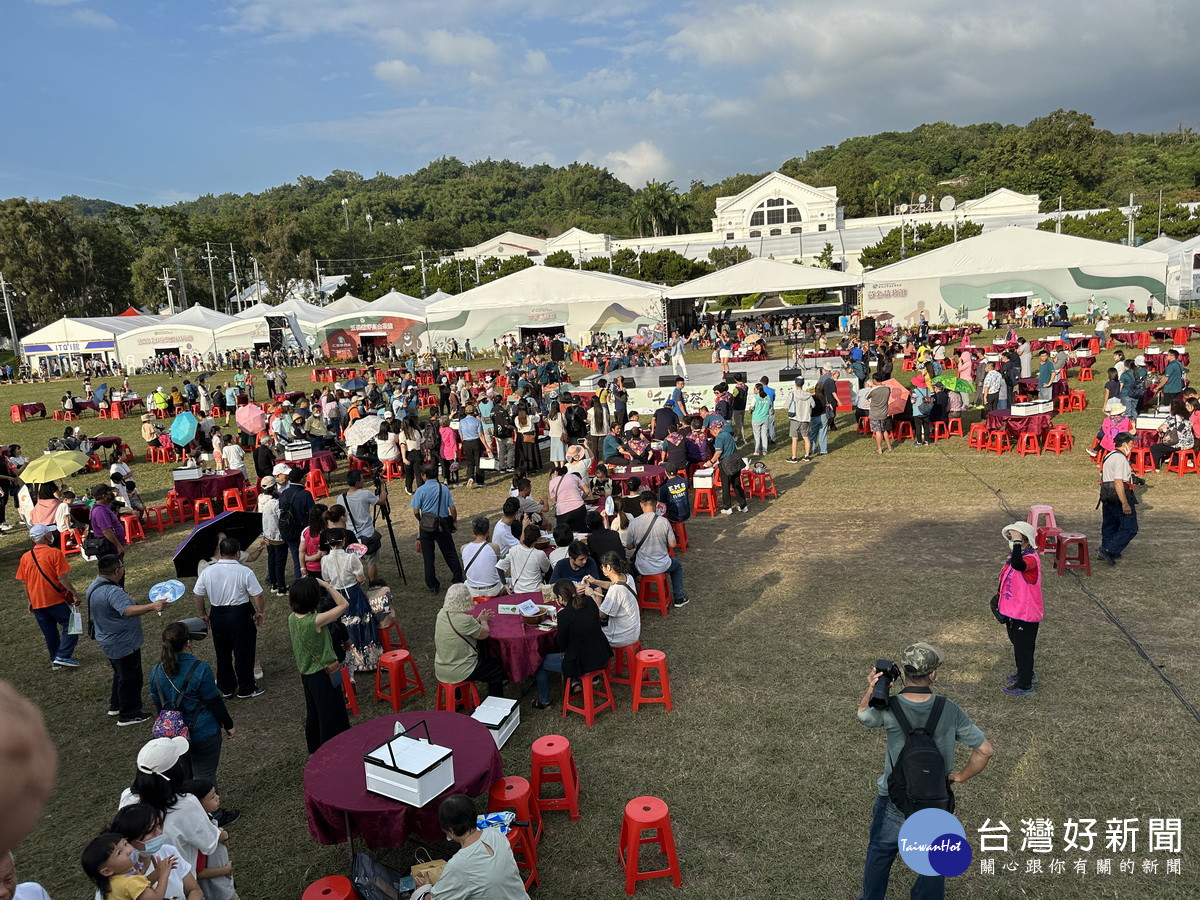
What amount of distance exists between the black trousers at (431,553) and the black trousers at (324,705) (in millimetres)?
3004

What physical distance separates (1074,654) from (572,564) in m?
4.24

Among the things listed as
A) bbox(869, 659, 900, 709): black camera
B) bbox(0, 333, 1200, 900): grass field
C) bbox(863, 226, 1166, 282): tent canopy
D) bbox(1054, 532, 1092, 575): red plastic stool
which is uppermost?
bbox(863, 226, 1166, 282): tent canopy

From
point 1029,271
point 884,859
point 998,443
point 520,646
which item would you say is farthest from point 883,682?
point 1029,271

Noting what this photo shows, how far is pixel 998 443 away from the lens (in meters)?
12.8

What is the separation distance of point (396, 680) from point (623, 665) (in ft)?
6.28

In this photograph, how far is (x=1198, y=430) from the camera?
1053cm

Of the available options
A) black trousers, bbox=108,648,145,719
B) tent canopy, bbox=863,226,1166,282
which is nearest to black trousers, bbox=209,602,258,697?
black trousers, bbox=108,648,145,719

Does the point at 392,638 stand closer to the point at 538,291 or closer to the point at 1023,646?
the point at 1023,646

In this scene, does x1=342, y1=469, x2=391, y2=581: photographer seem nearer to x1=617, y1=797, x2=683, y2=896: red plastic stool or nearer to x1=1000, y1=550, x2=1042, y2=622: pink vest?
x1=617, y1=797, x2=683, y2=896: red plastic stool

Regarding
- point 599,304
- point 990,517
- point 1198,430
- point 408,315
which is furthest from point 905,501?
point 408,315

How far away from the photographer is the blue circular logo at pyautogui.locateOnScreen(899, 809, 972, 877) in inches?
108

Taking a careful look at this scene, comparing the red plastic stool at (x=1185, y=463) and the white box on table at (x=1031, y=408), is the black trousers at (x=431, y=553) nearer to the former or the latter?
the white box on table at (x=1031, y=408)

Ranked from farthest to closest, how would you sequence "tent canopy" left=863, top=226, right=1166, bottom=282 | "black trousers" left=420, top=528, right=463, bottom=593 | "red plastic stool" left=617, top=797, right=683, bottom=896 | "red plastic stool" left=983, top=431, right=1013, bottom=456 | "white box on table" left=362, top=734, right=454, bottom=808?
"tent canopy" left=863, top=226, right=1166, bottom=282 → "red plastic stool" left=983, top=431, right=1013, bottom=456 → "black trousers" left=420, top=528, right=463, bottom=593 → "red plastic stool" left=617, top=797, right=683, bottom=896 → "white box on table" left=362, top=734, right=454, bottom=808

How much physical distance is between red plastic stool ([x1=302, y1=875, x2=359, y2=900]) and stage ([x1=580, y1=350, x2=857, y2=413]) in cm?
1233
